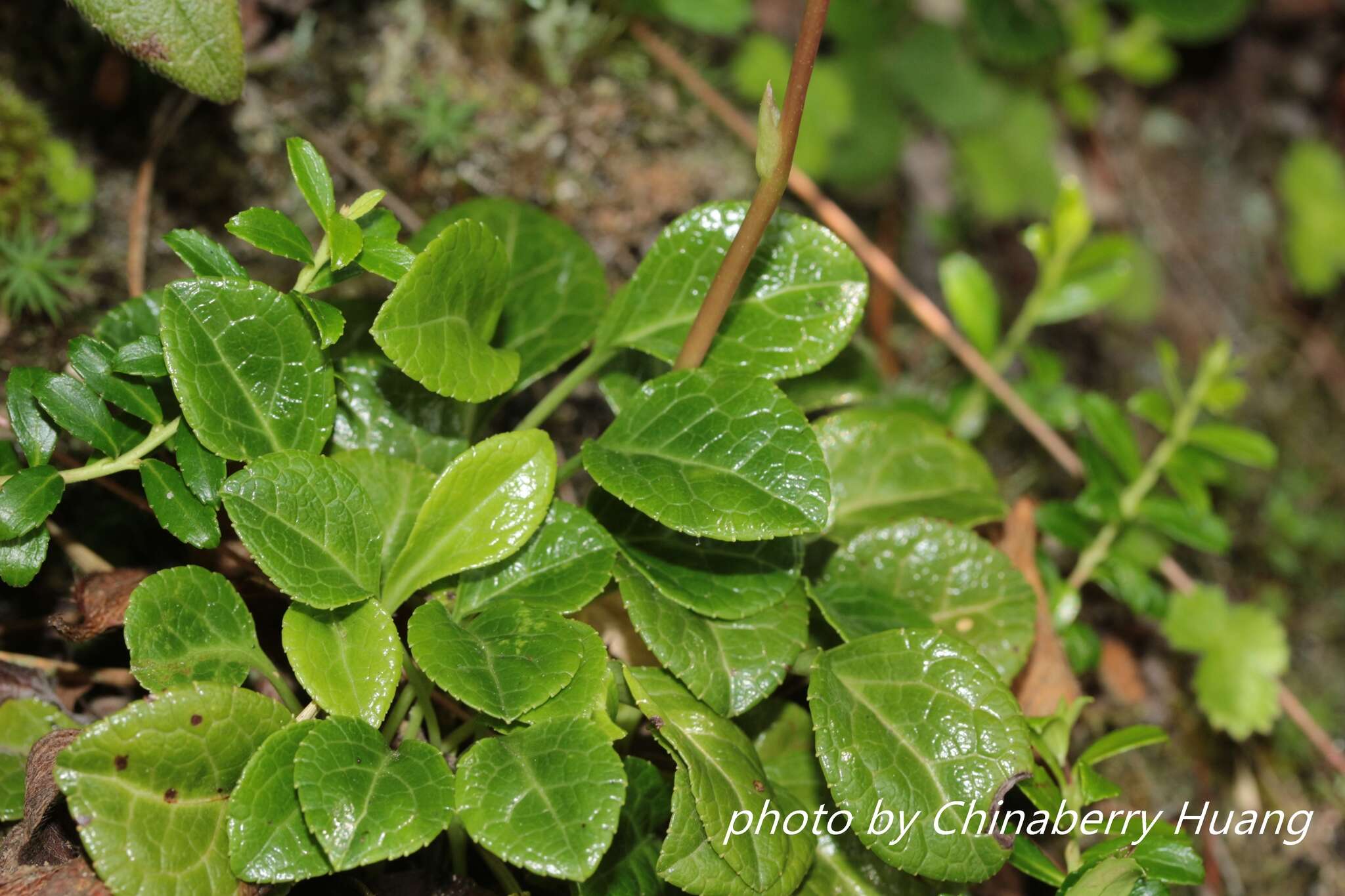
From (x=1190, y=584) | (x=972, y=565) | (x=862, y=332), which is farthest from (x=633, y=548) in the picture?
(x=1190, y=584)

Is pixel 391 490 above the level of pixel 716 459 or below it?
below

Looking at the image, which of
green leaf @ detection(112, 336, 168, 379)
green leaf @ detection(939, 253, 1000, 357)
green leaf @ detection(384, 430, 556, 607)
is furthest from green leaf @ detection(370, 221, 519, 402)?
green leaf @ detection(939, 253, 1000, 357)

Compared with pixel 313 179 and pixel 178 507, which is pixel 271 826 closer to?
pixel 178 507

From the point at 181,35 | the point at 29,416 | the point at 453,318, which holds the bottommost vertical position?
the point at 29,416

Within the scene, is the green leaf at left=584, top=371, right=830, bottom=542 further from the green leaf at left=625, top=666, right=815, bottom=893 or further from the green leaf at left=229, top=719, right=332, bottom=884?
the green leaf at left=229, top=719, right=332, bottom=884

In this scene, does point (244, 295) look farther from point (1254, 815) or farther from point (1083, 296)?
point (1254, 815)

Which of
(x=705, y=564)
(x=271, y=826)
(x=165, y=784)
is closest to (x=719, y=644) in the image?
(x=705, y=564)

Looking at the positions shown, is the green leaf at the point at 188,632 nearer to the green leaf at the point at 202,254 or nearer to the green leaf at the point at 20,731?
the green leaf at the point at 20,731
